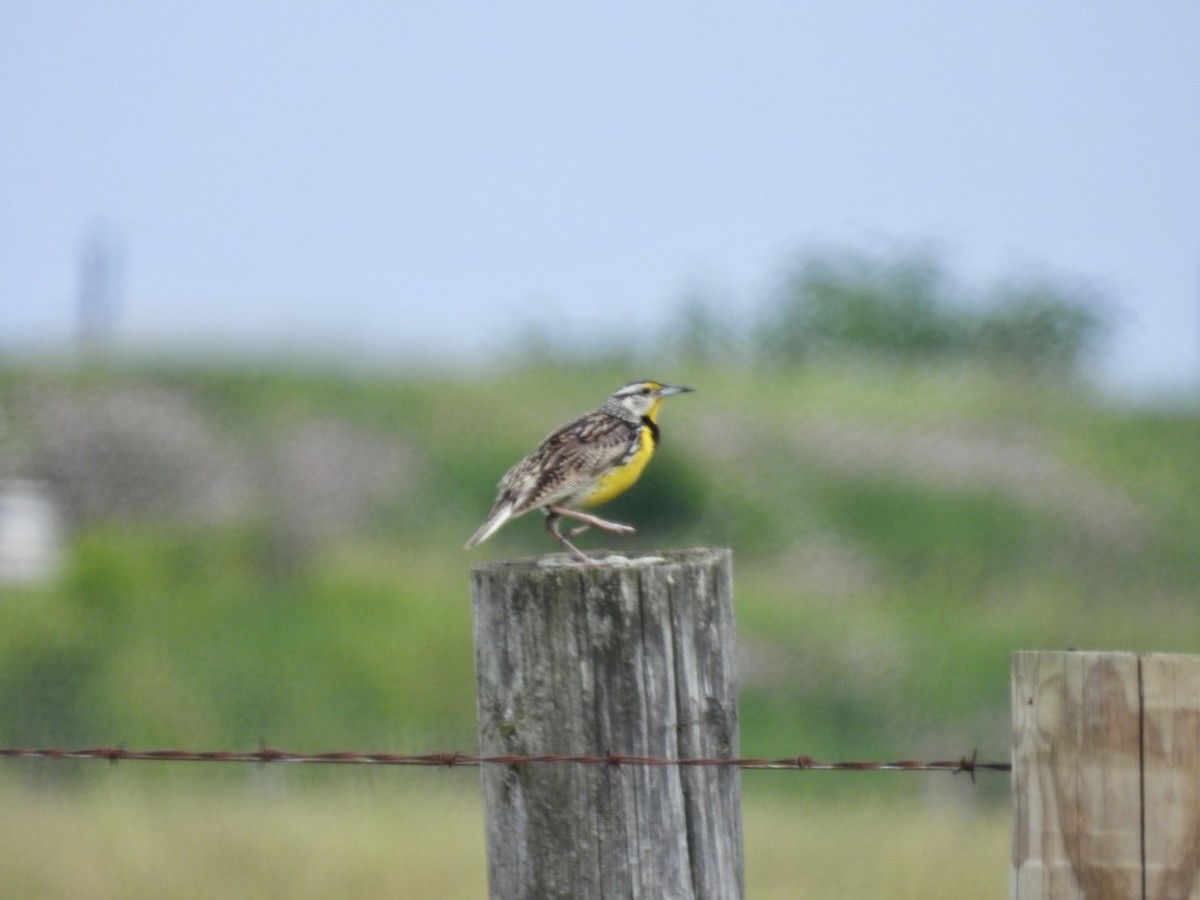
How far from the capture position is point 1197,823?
3268 mm

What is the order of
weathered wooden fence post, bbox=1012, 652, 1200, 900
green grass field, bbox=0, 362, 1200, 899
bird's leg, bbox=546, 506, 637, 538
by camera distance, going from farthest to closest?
green grass field, bbox=0, 362, 1200, 899, bird's leg, bbox=546, 506, 637, 538, weathered wooden fence post, bbox=1012, 652, 1200, 900

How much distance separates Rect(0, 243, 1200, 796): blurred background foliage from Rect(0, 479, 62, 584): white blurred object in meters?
0.31

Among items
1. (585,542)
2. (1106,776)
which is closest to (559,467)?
(1106,776)

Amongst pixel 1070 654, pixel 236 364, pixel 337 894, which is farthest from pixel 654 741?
pixel 236 364

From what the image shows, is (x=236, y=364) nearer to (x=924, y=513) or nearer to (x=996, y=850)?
(x=924, y=513)

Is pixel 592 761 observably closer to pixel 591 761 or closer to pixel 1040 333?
pixel 591 761

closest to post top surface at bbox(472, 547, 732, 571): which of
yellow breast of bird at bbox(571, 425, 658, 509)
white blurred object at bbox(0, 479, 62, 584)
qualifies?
yellow breast of bird at bbox(571, 425, 658, 509)

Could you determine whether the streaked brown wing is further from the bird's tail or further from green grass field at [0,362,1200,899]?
green grass field at [0,362,1200,899]

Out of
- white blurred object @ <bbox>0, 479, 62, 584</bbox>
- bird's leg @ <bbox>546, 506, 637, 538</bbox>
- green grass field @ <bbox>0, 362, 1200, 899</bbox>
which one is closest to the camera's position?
bird's leg @ <bbox>546, 506, 637, 538</bbox>

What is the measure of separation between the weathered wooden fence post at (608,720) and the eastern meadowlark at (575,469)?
1539 mm

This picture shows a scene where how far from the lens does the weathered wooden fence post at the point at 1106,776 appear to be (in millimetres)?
3262

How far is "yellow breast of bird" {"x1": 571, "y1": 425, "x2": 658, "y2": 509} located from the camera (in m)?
5.66

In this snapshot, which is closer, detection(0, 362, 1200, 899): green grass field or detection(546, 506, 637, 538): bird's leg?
detection(546, 506, 637, 538): bird's leg

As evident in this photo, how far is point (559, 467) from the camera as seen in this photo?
5.57 meters
